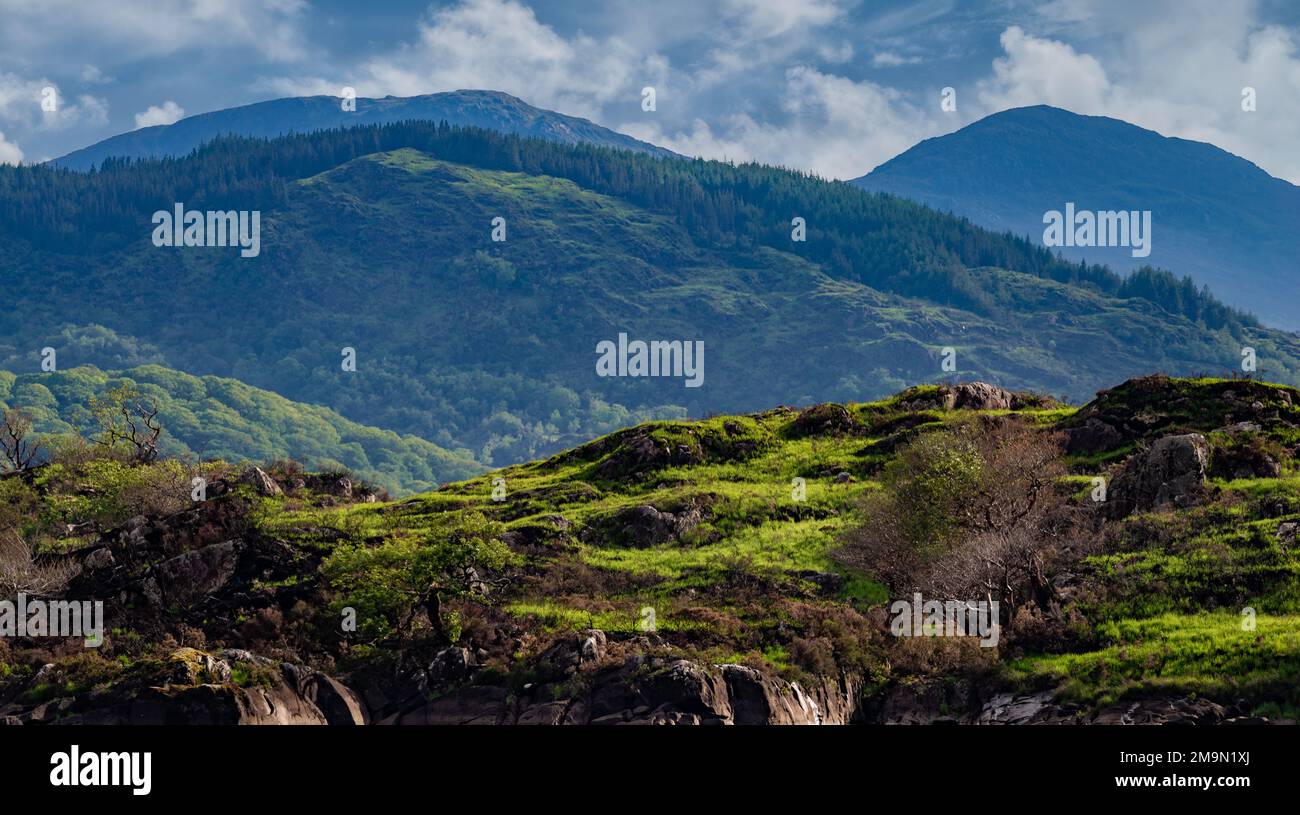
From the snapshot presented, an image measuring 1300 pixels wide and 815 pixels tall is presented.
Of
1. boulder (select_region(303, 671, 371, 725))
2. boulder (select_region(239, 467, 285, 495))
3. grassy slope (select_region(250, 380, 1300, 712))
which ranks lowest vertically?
boulder (select_region(303, 671, 371, 725))

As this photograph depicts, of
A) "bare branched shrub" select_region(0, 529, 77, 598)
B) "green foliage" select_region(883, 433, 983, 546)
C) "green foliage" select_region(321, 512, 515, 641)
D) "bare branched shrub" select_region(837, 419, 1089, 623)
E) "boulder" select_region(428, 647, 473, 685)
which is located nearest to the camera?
"boulder" select_region(428, 647, 473, 685)

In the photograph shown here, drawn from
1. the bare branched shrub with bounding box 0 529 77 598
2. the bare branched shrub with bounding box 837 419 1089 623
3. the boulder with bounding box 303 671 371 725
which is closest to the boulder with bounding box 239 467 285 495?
the bare branched shrub with bounding box 0 529 77 598

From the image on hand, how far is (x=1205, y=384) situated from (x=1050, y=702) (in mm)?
42783

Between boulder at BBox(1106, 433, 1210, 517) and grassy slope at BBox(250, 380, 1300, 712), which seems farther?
boulder at BBox(1106, 433, 1210, 517)

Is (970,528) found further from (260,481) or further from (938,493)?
(260,481)

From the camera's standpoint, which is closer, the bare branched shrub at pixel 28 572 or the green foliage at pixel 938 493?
the bare branched shrub at pixel 28 572

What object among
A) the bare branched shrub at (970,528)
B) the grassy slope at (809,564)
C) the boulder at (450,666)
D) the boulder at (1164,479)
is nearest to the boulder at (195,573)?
the grassy slope at (809,564)

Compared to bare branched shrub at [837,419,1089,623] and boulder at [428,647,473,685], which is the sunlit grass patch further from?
boulder at [428,647,473,685]

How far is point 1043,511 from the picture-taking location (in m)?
69.8

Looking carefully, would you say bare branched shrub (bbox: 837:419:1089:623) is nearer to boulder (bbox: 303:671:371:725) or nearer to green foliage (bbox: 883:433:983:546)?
green foliage (bbox: 883:433:983:546)

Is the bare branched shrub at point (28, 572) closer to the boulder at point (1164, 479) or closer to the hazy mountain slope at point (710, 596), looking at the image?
the hazy mountain slope at point (710, 596)

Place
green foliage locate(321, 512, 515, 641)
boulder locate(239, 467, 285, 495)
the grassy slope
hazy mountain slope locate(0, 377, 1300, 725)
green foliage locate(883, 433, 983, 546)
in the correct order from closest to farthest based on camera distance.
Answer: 1. the grassy slope
2. hazy mountain slope locate(0, 377, 1300, 725)
3. green foliage locate(321, 512, 515, 641)
4. green foliage locate(883, 433, 983, 546)
5. boulder locate(239, 467, 285, 495)

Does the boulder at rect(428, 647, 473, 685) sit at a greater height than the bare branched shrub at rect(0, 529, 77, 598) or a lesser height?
lesser
